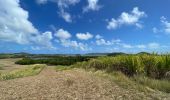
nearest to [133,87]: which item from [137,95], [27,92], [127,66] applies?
[137,95]

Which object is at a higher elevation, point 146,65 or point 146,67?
point 146,65

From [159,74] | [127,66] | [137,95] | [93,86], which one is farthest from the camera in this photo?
[127,66]

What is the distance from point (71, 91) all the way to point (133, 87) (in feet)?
8.83

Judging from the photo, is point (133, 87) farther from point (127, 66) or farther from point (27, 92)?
point (127, 66)

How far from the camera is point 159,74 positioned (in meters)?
16.6

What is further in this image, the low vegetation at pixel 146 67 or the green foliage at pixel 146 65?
the green foliage at pixel 146 65

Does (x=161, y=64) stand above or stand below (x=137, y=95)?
above

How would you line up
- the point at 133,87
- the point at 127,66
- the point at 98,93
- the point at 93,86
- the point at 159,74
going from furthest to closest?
1. the point at 127,66
2. the point at 159,74
3. the point at 93,86
4. the point at 133,87
5. the point at 98,93

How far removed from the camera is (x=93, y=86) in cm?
1292

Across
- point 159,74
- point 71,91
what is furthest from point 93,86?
point 159,74

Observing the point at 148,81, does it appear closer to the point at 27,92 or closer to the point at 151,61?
the point at 151,61

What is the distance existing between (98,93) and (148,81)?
3.26m

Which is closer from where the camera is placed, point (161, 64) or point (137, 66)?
point (161, 64)

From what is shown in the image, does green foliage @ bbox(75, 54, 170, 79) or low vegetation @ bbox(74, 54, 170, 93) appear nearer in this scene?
low vegetation @ bbox(74, 54, 170, 93)
